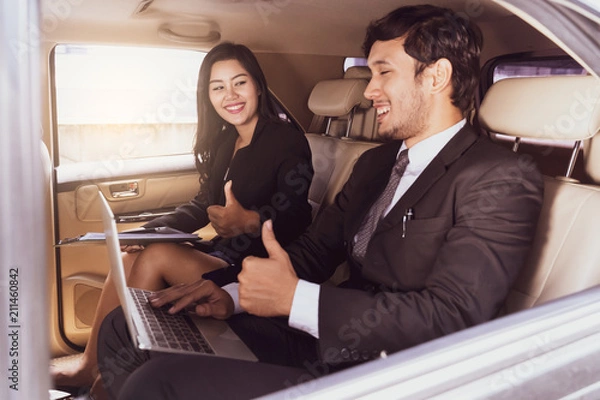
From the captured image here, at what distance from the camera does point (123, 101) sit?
121 inches

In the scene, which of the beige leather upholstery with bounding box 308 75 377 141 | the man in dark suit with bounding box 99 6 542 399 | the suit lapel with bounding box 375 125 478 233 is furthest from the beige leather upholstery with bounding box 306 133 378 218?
the suit lapel with bounding box 375 125 478 233

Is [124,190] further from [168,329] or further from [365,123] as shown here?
[168,329]

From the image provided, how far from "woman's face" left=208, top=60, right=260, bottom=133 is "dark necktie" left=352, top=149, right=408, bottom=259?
3.20 feet

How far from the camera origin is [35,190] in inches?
24.6

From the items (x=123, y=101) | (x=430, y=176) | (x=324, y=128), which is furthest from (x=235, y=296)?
(x=123, y=101)

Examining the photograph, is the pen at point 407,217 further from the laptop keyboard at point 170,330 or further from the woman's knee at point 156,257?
the woman's knee at point 156,257

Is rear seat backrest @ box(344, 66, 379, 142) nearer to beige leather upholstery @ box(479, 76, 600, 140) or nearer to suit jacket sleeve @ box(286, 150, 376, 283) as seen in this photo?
suit jacket sleeve @ box(286, 150, 376, 283)

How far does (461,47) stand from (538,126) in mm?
318

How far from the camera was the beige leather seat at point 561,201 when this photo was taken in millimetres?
1384

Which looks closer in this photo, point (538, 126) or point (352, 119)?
point (538, 126)

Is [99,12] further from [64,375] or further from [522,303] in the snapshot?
[522,303]

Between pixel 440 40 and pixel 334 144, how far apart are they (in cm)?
115

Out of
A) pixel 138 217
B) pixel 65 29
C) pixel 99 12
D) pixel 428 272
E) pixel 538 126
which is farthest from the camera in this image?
pixel 138 217

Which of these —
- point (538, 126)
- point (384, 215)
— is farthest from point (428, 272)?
point (538, 126)
